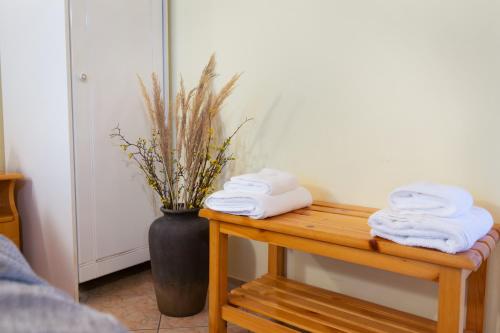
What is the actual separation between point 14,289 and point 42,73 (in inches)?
62.0

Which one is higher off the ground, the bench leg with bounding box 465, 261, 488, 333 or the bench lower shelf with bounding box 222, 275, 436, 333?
the bench leg with bounding box 465, 261, 488, 333

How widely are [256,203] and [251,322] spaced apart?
0.43 meters

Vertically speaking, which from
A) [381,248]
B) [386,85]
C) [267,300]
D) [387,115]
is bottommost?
[267,300]

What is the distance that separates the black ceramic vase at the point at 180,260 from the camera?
1.67 m

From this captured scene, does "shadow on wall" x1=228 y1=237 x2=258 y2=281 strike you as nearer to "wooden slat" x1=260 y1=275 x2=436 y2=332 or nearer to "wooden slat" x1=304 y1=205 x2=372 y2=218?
"wooden slat" x1=260 y1=275 x2=436 y2=332

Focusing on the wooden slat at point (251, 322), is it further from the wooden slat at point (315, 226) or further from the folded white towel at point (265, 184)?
the folded white towel at point (265, 184)

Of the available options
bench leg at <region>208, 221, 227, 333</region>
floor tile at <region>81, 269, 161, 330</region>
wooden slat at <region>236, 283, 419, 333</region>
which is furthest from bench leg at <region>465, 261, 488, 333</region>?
floor tile at <region>81, 269, 161, 330</region>

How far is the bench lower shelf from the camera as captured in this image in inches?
50.6

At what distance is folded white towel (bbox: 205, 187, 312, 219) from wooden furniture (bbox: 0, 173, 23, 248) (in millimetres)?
1137

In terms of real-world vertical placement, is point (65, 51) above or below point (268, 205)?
above

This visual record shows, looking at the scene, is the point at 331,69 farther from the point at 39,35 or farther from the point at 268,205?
the point at 39,35

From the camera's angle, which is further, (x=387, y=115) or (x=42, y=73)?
(x=42, y=73)

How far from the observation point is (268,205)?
4.42 feet

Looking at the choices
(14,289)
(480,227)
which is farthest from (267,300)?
(14,289)
